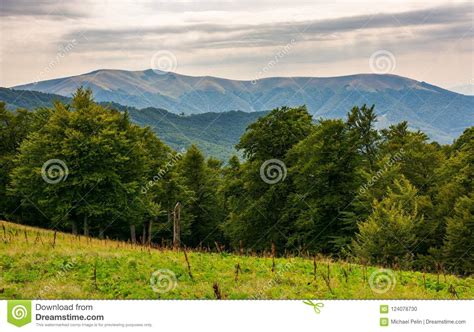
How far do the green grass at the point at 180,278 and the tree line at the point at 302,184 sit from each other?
15.9 metres

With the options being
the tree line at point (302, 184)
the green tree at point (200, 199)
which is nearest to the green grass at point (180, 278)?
the tree line at point (302, 184)

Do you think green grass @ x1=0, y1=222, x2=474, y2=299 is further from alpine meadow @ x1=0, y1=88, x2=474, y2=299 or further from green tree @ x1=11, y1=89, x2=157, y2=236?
green tree @ x1=11, y1=89, x2=157, y2=236

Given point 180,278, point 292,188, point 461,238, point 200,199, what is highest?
point 292,188

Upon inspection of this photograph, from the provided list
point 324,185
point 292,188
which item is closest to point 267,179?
point 292,188

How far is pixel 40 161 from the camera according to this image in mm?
45281

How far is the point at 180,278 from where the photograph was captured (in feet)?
48.5

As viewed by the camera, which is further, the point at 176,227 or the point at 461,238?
the point at 461,238

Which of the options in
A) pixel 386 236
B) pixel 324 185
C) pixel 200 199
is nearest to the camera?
pixel 386 236

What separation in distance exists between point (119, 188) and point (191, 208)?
2139 cm

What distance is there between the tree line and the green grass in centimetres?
1595

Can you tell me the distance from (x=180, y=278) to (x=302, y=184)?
86.4ft

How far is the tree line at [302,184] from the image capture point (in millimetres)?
35844

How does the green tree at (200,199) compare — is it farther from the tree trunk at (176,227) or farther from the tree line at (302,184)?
the tree trunk at (176,227)

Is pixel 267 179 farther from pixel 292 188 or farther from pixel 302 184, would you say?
pixel 302 184
